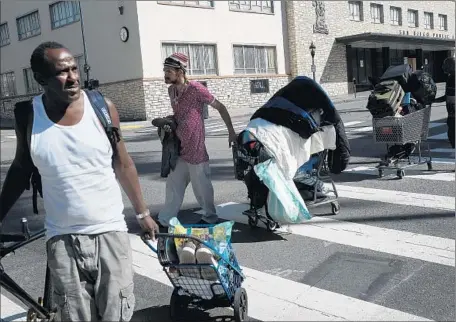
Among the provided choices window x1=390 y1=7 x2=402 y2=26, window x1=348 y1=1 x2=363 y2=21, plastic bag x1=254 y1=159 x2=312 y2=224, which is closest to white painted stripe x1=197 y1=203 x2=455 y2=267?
plastic bag x1=254 y1=159 x2=312 y2=224

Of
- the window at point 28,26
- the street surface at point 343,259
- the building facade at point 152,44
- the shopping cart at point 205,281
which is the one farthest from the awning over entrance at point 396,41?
the shopping cart at point 205,281

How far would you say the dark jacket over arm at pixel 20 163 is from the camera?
2484 mm

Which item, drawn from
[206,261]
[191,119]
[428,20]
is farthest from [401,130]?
[428,20]

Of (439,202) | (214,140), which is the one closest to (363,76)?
(214,140)

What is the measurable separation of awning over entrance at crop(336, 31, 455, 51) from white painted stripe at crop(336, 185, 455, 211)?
29.7 metres

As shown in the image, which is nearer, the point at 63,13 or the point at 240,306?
the point at 240,306

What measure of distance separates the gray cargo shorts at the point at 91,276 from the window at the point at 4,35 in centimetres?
3521

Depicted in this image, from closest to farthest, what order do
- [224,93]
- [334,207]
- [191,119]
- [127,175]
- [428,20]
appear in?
[127,175]
[191,119]
[334,207]
[224,93]
[428,20]

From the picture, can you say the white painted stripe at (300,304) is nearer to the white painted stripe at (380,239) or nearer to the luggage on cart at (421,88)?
the white painted stripe at (380,239)

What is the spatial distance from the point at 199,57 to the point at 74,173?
25855 millimetres

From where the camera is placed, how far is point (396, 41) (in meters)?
39.1

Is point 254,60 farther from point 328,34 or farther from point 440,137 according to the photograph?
point 440,137

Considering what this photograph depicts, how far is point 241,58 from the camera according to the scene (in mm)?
29922

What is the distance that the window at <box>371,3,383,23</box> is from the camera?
134 ft
